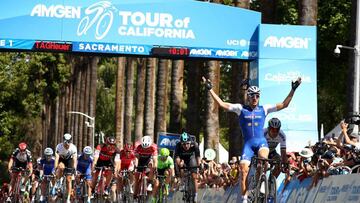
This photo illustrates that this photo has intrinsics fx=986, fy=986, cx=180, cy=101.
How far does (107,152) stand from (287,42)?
6521 millimetres

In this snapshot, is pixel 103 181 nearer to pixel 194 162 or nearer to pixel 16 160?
pixel 16 160

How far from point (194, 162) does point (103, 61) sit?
206 ft

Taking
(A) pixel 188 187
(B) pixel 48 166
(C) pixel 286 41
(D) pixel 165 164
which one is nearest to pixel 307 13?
(C) pixel 286 41

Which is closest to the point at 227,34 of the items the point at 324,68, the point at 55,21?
the point at 55,21

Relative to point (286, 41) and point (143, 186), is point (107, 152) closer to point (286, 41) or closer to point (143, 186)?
point (143, 186)

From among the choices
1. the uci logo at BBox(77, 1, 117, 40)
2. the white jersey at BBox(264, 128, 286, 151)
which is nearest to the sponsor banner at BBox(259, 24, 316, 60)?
the uci logo at BBox(77, 1, 117, 40)

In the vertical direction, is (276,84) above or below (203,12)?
below

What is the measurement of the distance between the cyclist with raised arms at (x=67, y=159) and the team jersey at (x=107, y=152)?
0.70 metres

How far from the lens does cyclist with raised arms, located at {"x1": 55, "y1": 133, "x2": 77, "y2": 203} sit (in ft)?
93.6

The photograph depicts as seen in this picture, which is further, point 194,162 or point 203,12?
point 203,12

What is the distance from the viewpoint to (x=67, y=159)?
94.4 ft

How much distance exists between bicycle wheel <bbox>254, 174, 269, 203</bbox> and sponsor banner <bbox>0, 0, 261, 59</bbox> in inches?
488

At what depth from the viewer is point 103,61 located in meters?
86.2

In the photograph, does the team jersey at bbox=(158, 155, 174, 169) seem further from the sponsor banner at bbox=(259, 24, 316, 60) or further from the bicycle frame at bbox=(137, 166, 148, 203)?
the sponsor banner at bbox=(259, 24, 316, 60)
